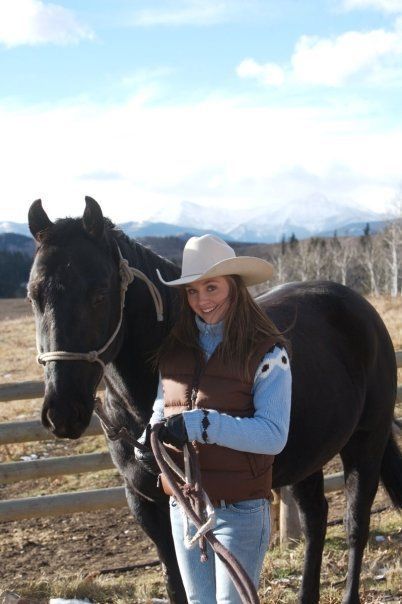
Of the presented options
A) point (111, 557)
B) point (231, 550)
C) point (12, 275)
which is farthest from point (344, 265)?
point (231, 550)

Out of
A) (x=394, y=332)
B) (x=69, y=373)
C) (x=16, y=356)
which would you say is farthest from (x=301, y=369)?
(x=16, y=356)

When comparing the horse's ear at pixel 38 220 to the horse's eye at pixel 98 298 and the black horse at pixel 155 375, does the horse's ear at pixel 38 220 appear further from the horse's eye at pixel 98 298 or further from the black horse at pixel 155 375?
the horse's eye at pixel 98 298

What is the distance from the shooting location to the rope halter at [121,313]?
235cm

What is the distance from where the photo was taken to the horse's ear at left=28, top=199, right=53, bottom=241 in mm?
2600

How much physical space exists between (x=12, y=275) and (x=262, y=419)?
73.6m

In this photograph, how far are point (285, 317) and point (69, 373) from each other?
4.97 feet

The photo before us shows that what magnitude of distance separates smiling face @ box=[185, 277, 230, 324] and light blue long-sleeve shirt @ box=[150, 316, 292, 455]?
0.25 meters

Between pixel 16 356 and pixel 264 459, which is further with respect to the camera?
pixel 16 356

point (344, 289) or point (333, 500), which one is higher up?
point (344, 289)

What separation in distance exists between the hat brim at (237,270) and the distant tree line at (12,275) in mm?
63377

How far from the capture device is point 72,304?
2396 millimetres

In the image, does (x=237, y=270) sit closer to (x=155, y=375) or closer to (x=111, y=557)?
(x=155, y=375)

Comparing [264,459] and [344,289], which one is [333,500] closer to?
[344,289]

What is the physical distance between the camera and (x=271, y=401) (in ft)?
7.15
